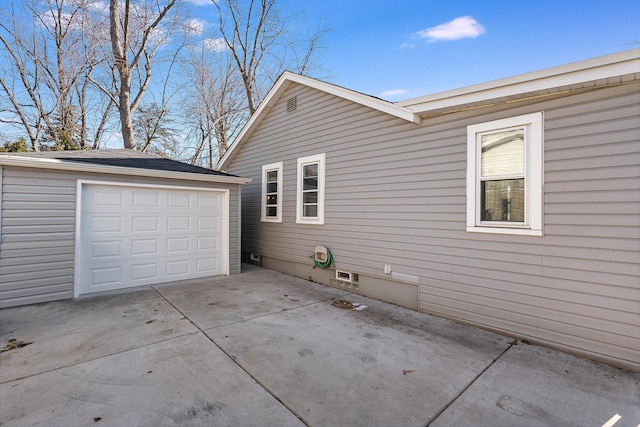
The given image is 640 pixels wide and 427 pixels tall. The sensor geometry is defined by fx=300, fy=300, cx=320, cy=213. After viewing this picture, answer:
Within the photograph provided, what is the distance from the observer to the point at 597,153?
3.26m

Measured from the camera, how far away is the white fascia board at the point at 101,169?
4801 mm

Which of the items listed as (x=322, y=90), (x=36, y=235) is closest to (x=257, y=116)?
(x=322, y=90)

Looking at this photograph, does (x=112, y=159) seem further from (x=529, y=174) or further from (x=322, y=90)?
(x=529, y=174)

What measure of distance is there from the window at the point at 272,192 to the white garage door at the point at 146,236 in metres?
1.30

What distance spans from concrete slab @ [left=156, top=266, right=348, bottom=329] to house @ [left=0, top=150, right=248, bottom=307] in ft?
2.35

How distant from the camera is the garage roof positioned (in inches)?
193

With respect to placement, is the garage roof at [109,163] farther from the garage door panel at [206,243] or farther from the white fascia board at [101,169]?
the garage door panel at [206,243]

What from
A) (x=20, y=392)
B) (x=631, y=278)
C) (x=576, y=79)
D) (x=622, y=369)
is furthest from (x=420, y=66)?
(x=20, y=392)

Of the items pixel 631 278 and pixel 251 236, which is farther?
pixel 251 236

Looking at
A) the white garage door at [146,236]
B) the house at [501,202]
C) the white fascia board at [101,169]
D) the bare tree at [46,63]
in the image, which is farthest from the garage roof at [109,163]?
the bare tree at [46,63]

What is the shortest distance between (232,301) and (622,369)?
507 cm

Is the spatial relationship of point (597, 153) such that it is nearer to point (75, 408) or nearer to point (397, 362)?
point (397, 362)

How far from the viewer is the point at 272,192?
812 cm

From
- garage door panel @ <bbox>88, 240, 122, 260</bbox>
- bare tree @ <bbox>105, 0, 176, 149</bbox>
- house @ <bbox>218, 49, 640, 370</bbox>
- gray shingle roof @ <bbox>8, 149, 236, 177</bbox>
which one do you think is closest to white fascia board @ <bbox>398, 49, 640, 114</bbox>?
house @ <bbox>218, 49, 640, 370</bbox>
